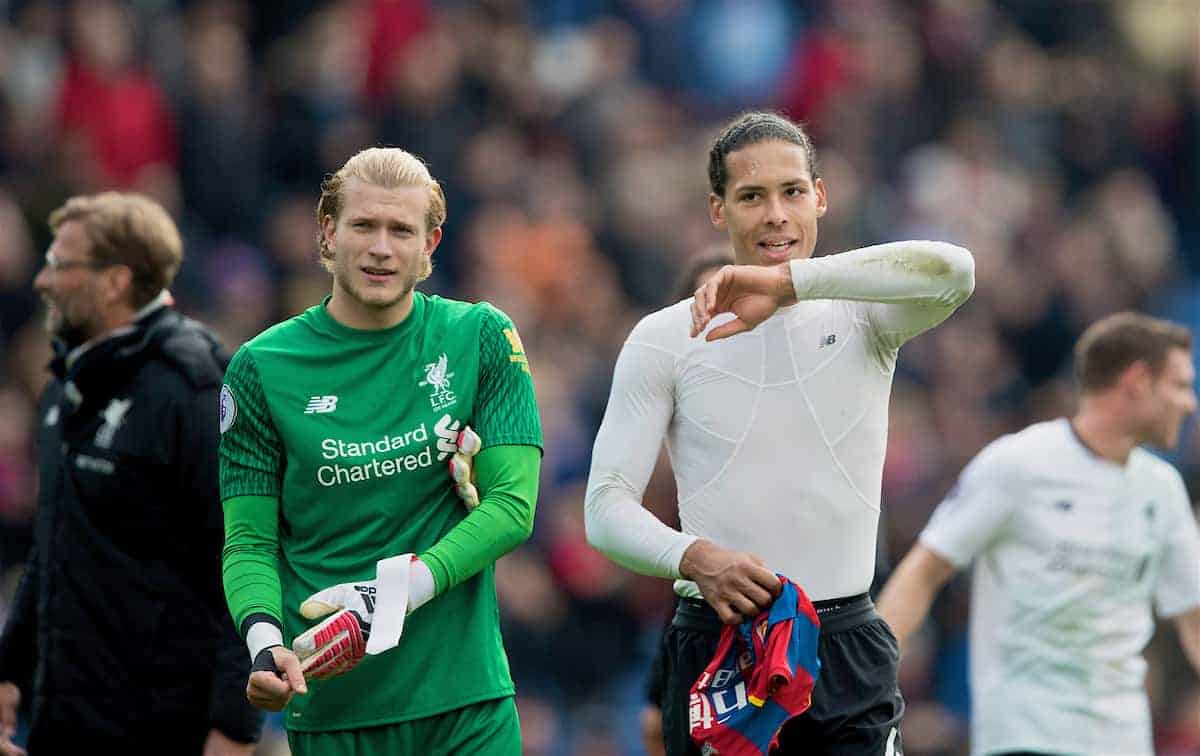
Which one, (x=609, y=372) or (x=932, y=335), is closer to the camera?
(x=609, y=372)

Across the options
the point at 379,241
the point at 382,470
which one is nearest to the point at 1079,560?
the point at 382,470

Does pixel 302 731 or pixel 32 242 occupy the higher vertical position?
pixel 32 242

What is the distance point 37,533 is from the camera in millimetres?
6707

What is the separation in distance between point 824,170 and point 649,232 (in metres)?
1.67

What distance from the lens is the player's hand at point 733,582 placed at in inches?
207

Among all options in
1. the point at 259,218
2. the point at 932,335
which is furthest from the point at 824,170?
the point at 259,218

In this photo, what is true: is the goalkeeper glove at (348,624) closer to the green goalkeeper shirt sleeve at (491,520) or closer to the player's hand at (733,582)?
the green goalkeeper shirt sleeve at (491,520)

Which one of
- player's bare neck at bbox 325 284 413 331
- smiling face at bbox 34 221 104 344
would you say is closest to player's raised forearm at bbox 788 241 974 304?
player's bare neck at bbox 325 284 413 331

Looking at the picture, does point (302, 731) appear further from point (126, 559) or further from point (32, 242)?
point (32, 242)

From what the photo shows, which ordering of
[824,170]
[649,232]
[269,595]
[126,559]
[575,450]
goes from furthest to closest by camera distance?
[824,170] → [649,232] → [575,450] → [126,559] → [269,595]

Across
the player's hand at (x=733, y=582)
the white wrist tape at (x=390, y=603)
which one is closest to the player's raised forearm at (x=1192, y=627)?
the player's hand at (x=733, y=582)

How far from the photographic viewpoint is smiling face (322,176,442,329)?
5.48 m

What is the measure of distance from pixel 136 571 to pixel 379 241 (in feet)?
5.33

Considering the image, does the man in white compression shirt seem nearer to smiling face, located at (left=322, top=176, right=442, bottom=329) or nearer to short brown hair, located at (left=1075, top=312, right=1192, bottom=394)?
smiling face, located at (left=322, top=176, right=442, bottom=329)
